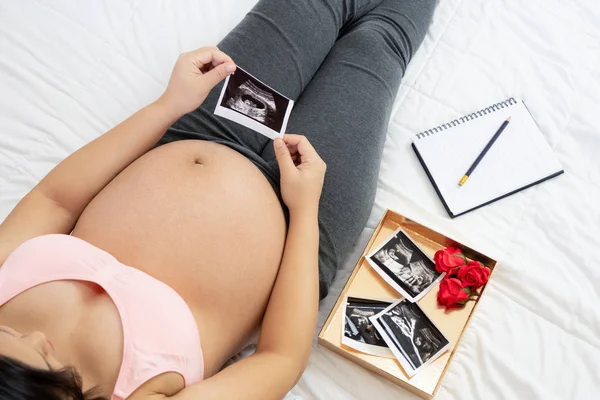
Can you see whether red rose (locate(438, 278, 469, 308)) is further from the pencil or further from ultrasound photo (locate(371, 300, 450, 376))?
the pencil

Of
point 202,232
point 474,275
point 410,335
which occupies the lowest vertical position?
point 410,335

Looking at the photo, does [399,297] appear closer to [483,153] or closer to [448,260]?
[448,260]

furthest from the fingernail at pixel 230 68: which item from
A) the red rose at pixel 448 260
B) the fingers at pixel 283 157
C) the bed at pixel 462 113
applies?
the red rose at pixel 448 260

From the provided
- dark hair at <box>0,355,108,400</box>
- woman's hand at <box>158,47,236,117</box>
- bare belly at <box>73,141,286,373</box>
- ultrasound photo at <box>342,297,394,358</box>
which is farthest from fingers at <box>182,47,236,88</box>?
dark hair at <box>0,355,108,400</box>

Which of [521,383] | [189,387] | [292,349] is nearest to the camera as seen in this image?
[189,387]

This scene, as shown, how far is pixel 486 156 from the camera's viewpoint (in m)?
1.32

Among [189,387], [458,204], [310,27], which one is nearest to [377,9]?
[310,27]

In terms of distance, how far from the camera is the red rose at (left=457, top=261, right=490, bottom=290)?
3.62 ft

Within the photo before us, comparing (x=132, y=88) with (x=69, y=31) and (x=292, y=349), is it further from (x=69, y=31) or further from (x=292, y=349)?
(x=292, y=349)

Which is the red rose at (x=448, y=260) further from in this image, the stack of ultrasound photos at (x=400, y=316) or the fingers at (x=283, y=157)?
the fingers at (x=283, y=157)

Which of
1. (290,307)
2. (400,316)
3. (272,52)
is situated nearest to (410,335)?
(400,316)

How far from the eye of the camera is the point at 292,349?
93 centimetres

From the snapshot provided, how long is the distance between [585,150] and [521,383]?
60 centimetres

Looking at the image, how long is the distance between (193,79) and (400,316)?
65 cm
